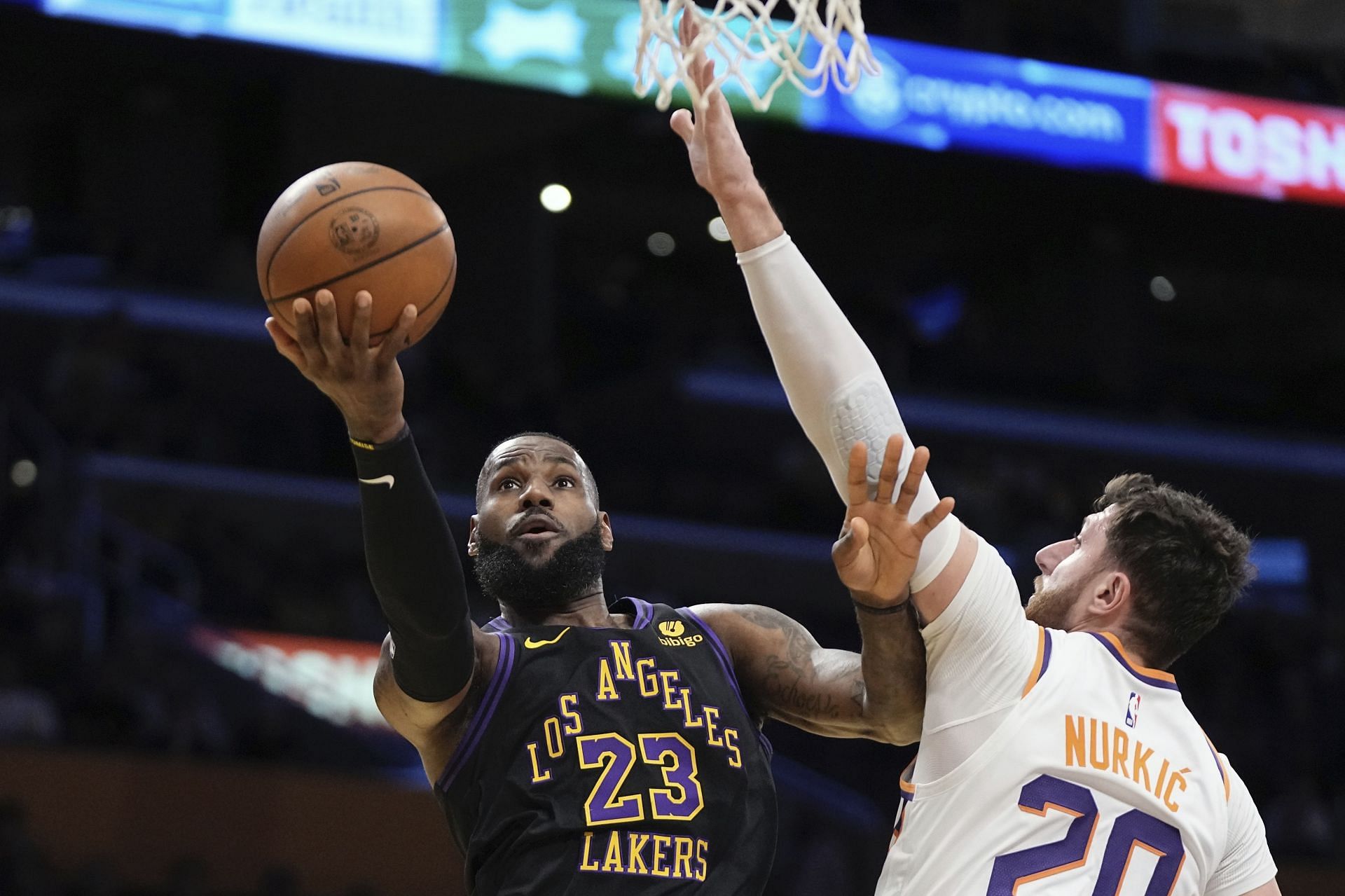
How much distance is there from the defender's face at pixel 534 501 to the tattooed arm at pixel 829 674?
38 centimetres

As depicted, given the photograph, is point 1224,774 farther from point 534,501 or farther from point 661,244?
point 661,244

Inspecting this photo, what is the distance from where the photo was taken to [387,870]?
374 inches

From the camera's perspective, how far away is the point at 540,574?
12.6 ft

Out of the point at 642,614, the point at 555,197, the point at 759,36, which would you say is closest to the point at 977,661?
the point at 642,614

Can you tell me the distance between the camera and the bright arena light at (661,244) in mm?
19641

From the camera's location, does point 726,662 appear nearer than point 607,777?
No

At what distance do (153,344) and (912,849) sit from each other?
11.6m

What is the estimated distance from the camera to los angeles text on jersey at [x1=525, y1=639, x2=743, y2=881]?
11.4 ft

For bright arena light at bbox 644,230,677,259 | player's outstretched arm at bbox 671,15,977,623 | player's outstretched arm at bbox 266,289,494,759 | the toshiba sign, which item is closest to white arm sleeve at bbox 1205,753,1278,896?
player's outstretched arm at bbox 671,15,977,623

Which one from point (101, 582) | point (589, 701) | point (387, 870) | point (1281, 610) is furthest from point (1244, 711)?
point (589, 701)

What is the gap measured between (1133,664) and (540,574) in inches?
50.9

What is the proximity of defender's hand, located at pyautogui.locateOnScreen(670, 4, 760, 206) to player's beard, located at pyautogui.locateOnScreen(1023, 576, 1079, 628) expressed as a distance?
3.27 ft

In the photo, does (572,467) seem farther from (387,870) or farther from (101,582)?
(101,582)

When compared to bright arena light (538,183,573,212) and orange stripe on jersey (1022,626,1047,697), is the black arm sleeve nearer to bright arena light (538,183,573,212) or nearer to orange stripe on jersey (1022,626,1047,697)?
orange stripe on jersey (1022,626,1047,697)
